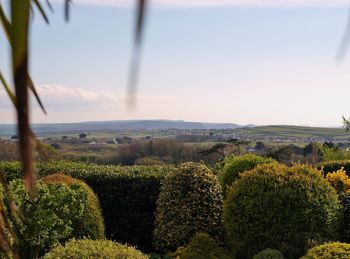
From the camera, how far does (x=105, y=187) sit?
1623 cm

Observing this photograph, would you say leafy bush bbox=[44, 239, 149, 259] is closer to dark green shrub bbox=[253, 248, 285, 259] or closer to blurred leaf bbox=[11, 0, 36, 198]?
dark green shrub bbox=[253, 248, 285, 259]

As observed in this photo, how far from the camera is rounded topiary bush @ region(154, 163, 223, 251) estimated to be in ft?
45.2

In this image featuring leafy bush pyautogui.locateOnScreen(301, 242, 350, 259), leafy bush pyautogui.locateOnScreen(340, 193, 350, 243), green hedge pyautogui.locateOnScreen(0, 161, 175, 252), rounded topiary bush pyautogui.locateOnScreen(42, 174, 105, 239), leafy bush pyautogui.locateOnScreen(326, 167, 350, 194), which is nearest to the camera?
leafy bush pyautogui.locateOnScreen(301, 242, 350, 259)

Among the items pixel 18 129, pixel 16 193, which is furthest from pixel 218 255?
pixel 18 129

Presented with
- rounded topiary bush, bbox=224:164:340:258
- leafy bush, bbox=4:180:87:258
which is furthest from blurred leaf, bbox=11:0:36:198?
rounded topiary bush, bbox=224:164:340:258

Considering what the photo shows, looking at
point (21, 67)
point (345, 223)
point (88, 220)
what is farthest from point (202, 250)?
point (21, 67)

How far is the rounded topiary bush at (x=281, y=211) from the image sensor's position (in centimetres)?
1094

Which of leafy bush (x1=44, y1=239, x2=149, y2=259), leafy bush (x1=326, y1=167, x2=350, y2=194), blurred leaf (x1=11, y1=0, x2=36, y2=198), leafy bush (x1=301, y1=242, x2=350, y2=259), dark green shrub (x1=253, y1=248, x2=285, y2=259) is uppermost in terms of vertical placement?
blurred leaf (x1=11, y1=0, x2=36, y2=198)

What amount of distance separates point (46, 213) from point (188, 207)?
4.06 meters

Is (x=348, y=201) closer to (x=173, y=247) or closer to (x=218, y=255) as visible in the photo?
(x=218, y=255)

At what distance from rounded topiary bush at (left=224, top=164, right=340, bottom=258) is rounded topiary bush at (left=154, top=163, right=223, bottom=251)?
1.84 metres

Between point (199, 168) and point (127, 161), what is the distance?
52.2m

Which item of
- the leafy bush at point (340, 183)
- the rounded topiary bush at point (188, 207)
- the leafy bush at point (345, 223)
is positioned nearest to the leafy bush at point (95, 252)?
the rounded topiary bush at point (188, 207)

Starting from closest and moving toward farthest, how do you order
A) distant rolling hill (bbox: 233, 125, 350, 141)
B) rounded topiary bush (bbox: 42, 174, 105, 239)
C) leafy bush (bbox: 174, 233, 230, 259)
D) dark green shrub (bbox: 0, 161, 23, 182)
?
leafy bush (bbox: 174, 233, 230, 259) < rounded topiary bush (bbox: 42, 174, 105, 239) < dark green shrub (bbox: 0, 161, 23, 182) < distant rolling hill (bbox: 233, 125, 350, 141)
